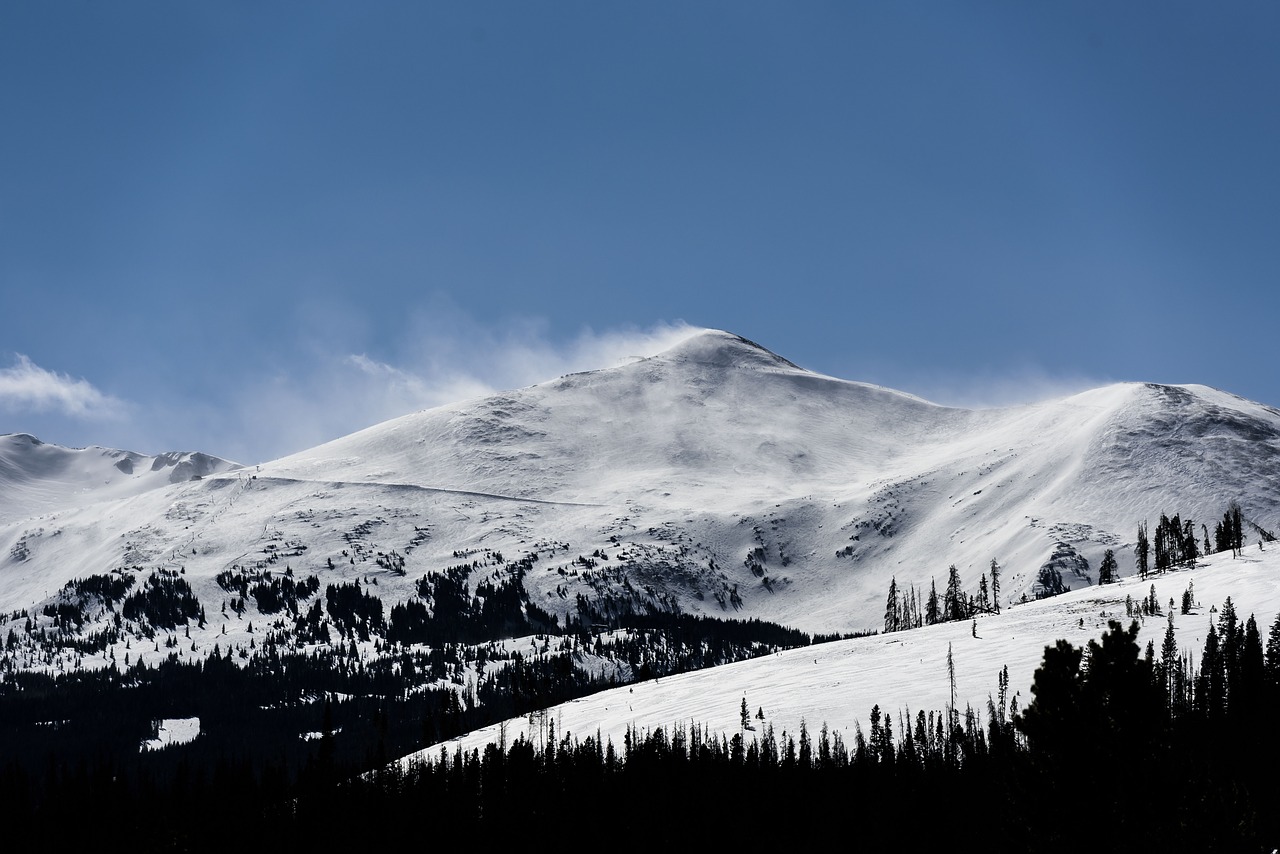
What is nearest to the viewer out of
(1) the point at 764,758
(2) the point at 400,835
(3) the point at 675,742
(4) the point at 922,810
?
(4) the point at 922,810

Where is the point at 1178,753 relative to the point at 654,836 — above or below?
above

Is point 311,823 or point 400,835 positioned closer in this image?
point 400,835

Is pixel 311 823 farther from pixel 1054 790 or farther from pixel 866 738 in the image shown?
pixel 1054 790

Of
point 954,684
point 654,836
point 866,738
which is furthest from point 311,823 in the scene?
point 954,684

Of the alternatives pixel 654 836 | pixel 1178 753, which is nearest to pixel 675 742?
pixel 654 836

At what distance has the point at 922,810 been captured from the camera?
112938 millimetres

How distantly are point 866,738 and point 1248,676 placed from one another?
5956 centimetres

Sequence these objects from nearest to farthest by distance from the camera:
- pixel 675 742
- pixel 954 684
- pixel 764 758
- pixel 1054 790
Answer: pixel 1054 790 < pixel 764 758 < pixel 675 742 < pixel 954 684

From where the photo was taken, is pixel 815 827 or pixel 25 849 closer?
pixel 815 827

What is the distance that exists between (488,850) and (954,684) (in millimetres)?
98261

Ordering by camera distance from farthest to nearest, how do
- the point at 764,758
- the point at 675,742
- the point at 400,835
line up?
the point at 675,742 → the point at 764,758 → the point at 400,835

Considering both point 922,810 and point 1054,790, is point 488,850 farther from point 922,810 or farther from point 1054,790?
point 1054,790

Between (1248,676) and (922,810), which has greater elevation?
(1248,676)

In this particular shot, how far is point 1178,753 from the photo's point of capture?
38.8m
